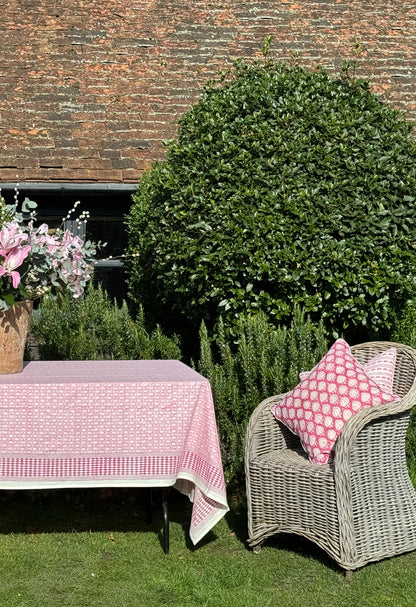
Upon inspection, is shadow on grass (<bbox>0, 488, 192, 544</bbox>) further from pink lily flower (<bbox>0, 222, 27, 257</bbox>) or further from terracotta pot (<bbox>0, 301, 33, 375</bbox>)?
pink lily flower (<bbox>0, 222, 27, 257</bbox>)

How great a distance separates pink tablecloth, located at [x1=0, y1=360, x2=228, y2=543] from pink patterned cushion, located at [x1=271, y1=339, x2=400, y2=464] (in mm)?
540

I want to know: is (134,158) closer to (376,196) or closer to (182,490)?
(376,196)

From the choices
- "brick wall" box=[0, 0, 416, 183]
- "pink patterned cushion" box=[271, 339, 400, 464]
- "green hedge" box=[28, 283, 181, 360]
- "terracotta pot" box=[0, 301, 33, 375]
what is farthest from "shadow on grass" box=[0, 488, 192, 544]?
"brick wall" box=[0, 0, 416, 183]

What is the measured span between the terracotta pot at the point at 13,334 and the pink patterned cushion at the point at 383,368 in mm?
1738

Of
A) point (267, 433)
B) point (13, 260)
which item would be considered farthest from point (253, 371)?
point (13, 260)

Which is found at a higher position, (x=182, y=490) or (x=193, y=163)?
(x=193, y=163)

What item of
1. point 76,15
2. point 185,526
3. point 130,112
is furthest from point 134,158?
point 185,526

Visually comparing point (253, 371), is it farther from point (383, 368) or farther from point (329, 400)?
point (329, 400)

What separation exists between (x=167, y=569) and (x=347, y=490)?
1.16 metres

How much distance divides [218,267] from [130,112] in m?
4.52

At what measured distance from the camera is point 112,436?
5.38 m

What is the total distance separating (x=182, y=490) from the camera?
570 centimetres

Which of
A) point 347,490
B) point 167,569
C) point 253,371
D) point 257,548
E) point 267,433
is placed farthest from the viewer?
point 253,371

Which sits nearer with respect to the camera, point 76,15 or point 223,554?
point 223,554
